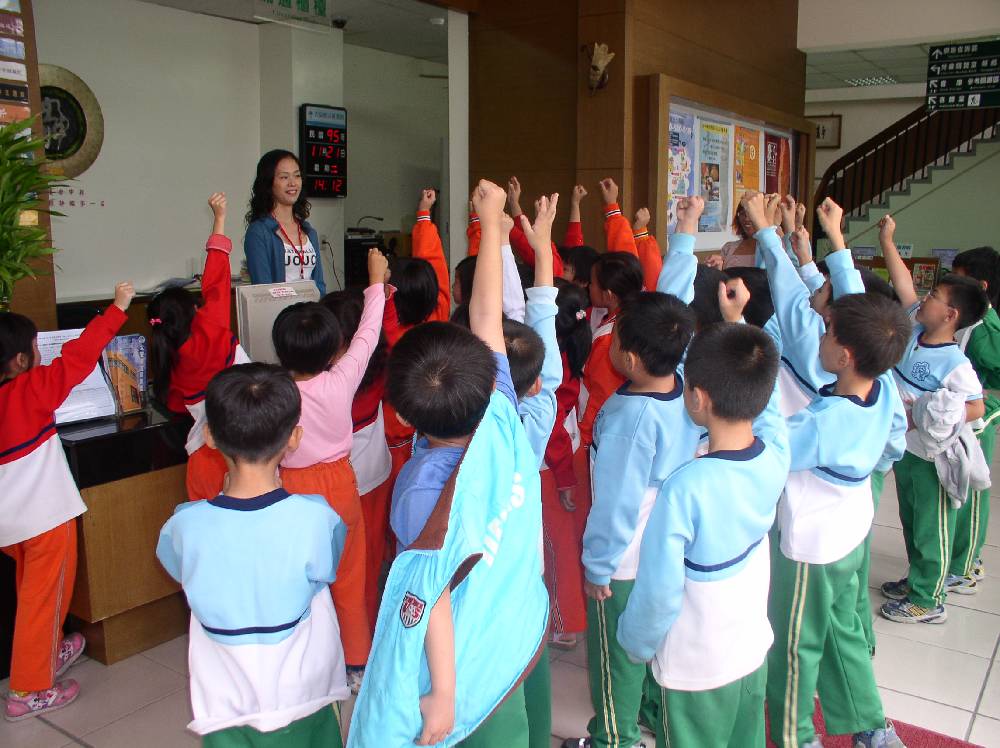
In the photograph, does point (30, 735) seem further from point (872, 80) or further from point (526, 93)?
point (872, 80)

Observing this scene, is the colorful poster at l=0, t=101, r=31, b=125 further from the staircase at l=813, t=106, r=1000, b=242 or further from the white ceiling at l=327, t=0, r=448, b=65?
the staircase at l=813, t=106, r=1000, b=242

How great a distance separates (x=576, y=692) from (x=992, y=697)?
3.92 feet

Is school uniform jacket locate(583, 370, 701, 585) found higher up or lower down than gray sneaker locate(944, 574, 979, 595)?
higher up

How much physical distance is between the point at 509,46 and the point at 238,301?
118 inches

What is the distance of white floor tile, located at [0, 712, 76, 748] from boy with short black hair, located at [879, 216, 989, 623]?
258 cm

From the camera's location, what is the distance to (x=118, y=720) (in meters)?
2.27

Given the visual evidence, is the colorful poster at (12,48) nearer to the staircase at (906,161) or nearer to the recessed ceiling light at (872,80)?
the staircase at (906,161)

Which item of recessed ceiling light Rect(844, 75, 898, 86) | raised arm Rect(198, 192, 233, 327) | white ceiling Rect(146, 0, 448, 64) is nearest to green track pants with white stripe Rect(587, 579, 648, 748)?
raised arm Rect(198, 192, 233, 327)

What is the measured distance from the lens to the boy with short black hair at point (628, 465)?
1.79 m

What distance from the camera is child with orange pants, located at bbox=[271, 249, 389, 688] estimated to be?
2102 mm

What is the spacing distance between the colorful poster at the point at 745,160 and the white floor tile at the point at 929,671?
3.84 meters

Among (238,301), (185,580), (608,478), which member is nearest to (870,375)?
(608,478)

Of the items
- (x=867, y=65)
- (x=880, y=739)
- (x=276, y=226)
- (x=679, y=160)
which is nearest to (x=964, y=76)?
(x=679, y=160)

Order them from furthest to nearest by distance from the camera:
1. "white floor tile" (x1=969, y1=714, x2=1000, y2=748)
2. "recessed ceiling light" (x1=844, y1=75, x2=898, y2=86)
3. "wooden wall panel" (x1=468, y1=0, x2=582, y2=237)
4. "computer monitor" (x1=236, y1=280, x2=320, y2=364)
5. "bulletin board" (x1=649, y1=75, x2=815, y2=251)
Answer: "recessed ceiling light" (x1=844, y1=75, x2=898, y2=86)
"wooden wall panel" (x1=468, y1=0, x2=582, y2=237)
"bulletin board" (x1=649, y1=75, x2=815, y2=251)
"computer monitor" (x1=236, y1=280, x2=320, y2=364)
"white floor tile" (x1=969, y1=714, x2=1000, y2=748)
